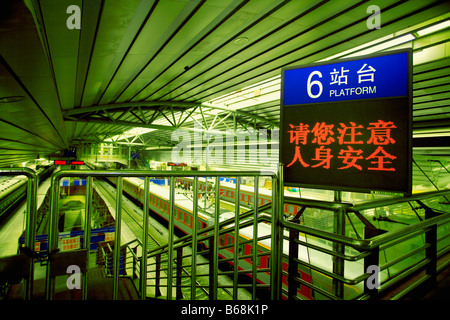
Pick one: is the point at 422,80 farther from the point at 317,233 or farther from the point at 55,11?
the point at 55,11

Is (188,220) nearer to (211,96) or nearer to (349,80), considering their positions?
(211,96)

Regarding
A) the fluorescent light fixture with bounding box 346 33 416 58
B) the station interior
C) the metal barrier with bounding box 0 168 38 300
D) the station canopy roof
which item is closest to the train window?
the station interior

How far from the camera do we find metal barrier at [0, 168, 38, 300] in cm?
113

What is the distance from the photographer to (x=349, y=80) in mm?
1780

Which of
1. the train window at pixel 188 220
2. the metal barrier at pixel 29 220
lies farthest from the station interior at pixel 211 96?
the train window at pixel 188 220

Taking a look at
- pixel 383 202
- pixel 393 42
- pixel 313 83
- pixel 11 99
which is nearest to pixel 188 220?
pixel 11 99

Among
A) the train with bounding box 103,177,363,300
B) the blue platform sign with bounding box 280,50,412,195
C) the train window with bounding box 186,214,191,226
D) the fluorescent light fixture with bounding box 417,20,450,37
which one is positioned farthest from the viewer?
the train window with bounding box 186,214,191,226

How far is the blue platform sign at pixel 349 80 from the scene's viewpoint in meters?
1.66

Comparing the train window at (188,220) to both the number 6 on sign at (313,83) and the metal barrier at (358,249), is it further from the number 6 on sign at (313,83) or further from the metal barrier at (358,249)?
the number 6 on sign at (313,83)

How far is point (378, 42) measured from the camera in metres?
3.90

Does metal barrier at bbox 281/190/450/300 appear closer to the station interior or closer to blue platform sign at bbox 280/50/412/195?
the station interior

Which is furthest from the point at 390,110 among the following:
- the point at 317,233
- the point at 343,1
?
the point at 343,1

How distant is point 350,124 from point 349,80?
371 mm
